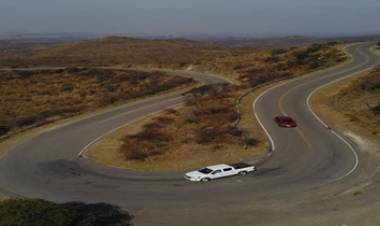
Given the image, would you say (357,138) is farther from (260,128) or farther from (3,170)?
(3,170)

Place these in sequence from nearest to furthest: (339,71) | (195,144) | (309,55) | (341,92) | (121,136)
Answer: (195,144) < (121,136) < (341,92) < (339,71) < (309,55)

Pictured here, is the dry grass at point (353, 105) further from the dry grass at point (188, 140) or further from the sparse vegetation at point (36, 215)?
the sparse vegetation at point (36, 215)

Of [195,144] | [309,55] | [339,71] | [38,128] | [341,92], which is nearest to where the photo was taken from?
[195,144]

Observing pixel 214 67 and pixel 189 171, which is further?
pixel 214 67

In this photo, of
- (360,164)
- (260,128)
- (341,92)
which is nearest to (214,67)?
(341,92)

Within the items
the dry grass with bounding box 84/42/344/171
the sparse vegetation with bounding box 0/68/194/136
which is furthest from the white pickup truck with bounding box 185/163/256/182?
the sparse vegetation with bounding box 0/68/194/136

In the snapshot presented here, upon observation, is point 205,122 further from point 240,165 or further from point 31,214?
point 31,214
